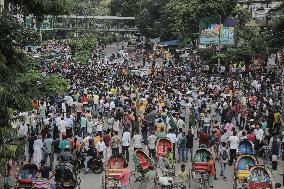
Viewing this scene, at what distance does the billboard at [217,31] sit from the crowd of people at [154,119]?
564cm

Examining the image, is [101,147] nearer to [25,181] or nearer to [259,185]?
[25,181]

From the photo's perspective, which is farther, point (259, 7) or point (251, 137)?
point (259, 7)

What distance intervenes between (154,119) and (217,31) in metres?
21.9

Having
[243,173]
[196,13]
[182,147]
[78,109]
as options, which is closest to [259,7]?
[196,13]

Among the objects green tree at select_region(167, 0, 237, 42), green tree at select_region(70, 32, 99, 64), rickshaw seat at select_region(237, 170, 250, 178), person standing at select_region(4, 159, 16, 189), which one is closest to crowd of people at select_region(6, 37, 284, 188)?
rickshaw seat at select_region(237, 170, 250, 178)

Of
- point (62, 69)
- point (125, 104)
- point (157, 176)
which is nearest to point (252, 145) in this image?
point (157, 176)

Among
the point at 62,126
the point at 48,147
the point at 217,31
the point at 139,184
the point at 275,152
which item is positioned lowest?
the point at 139,184

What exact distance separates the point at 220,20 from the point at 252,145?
86.9 ft

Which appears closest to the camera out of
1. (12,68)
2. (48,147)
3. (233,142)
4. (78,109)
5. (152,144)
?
(12,68)

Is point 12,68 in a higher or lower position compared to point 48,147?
higher

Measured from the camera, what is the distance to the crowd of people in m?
20.0

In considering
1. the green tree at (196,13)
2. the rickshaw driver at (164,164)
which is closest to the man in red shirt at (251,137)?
the rickshaw driver at (164,164)

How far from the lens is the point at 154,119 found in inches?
967

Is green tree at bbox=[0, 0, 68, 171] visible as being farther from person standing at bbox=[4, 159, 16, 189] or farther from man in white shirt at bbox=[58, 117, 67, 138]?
man in white shirt at bbox=[58, 117, 67, 138]
